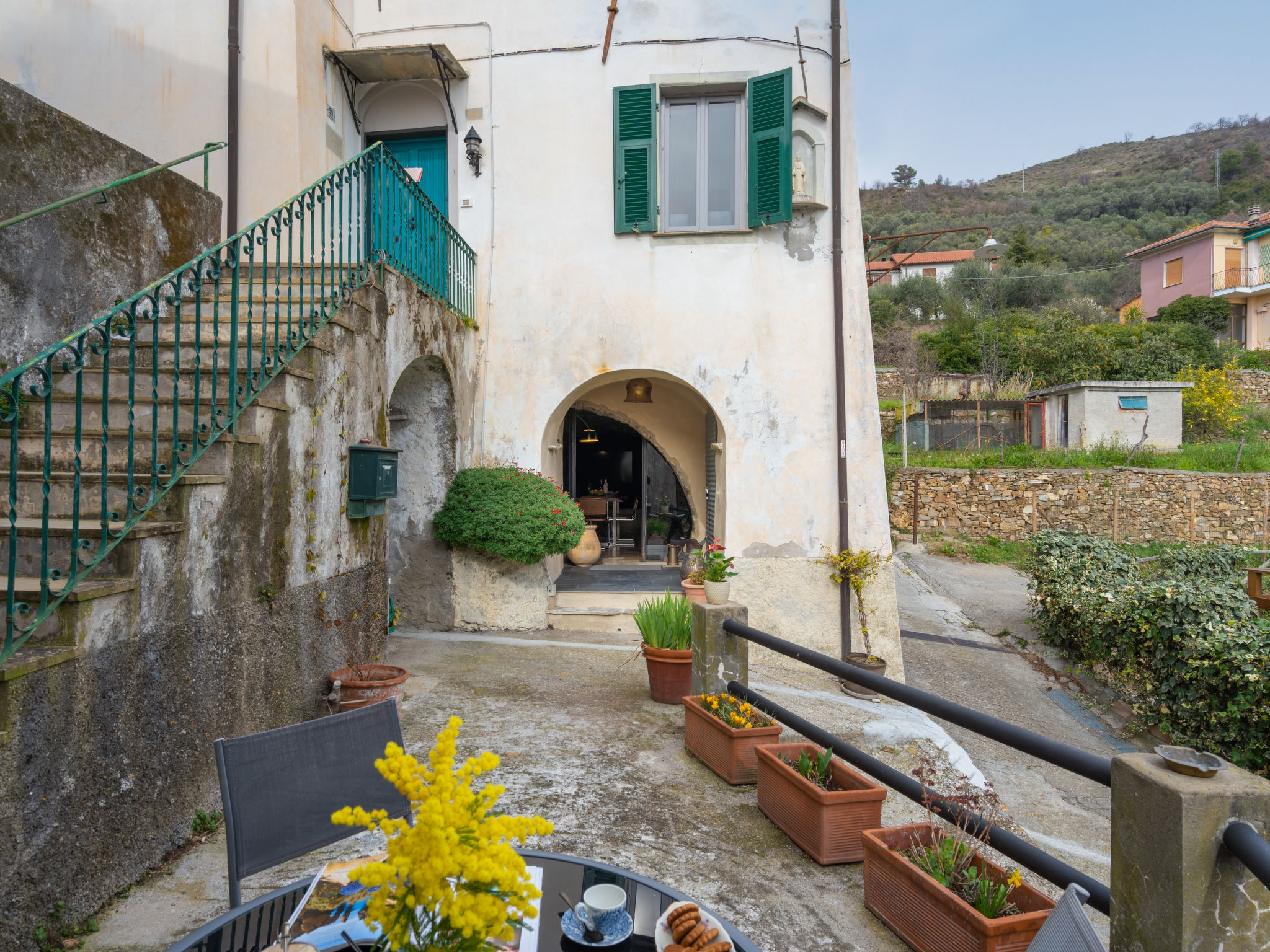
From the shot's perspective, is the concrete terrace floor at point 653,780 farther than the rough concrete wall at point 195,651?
Yes

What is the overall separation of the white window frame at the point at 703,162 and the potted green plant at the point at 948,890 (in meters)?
6.47

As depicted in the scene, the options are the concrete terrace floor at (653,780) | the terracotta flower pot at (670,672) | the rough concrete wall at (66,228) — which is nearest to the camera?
the concrete terrace floor at (653,780)

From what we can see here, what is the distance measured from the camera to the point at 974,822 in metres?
2.61

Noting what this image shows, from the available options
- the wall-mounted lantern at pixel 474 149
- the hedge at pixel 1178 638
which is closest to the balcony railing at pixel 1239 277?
the hedge at pixel 1178 638

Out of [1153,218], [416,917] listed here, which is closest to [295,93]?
[416,917]

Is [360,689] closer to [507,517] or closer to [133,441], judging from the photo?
[133,441]

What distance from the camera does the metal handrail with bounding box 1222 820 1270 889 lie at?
1.50 meters

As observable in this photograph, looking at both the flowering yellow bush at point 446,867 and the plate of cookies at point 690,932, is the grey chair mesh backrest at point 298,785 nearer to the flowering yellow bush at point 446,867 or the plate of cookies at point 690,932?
the plate of cookies at point 690,932

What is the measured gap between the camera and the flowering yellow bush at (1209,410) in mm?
19562

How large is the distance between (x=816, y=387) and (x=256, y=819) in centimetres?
676

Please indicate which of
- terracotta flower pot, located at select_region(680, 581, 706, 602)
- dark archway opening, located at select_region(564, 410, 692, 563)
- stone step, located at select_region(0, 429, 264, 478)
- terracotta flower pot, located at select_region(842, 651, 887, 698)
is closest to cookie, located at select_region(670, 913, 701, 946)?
stone step, located at select_region(0, 429, 264, 478)

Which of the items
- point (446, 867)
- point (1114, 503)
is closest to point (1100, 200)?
point (1114, 503)

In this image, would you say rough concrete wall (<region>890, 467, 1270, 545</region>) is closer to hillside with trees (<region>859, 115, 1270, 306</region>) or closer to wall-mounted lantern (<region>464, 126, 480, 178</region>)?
wall-mounted lantern (<region>464, 126, 480, 178</region>)

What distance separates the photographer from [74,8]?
693 centimetres
